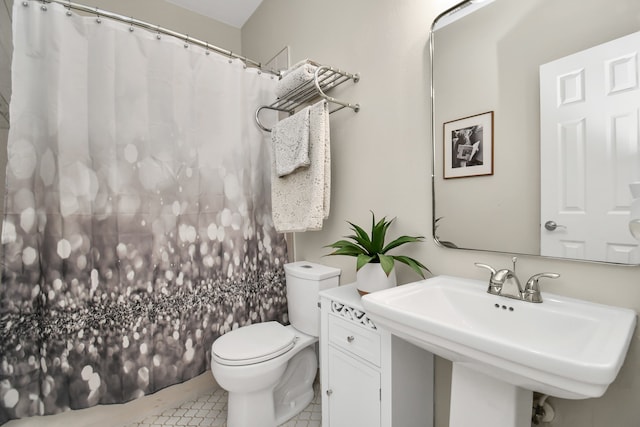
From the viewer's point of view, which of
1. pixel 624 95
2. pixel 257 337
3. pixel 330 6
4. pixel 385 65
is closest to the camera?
pixel 624 95

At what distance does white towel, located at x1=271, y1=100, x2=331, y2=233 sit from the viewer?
4.83ft

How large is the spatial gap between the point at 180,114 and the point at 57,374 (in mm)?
1330

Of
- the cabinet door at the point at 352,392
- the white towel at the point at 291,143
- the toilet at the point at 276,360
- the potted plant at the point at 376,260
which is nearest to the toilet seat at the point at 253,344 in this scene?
the toilet at the point at 276,360

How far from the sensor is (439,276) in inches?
44.9

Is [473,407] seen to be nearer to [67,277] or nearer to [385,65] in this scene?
[385,65]

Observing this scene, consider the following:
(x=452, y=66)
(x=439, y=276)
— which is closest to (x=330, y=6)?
(x=452, y=66)

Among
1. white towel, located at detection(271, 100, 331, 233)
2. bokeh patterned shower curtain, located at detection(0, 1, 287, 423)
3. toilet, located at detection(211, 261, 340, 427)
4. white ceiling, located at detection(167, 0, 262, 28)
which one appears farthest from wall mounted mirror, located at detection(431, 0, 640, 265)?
white ceiling, located at detection(167, 0, 262, 28)

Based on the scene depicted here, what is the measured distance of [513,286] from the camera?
905mm

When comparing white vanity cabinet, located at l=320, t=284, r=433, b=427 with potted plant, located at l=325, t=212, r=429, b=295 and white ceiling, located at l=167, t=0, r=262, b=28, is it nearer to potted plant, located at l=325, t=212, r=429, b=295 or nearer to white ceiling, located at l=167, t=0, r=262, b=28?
potted plant, located at l=325, t=212, r=429, b=295

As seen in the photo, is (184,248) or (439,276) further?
(184,248)

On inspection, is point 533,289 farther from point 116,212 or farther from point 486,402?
point 116,212

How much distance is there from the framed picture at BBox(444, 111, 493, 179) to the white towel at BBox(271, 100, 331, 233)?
1.92 ft

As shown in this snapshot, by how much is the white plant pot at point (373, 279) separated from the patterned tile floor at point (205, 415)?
0.86m

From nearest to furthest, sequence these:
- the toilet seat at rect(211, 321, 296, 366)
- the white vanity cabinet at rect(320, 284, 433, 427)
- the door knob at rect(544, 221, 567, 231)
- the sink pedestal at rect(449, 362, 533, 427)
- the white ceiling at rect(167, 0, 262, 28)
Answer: the sink pedestal at rect(449, 362, 533, 427)
the door knob at rect(544, 221, 567, 231)
the white vanity cabinet at rect(320, 284, 433, 427)
the toilet seat at rect(211, 321, 296, 366)
the white ceiling at rect(167, 0, 262, 28)
